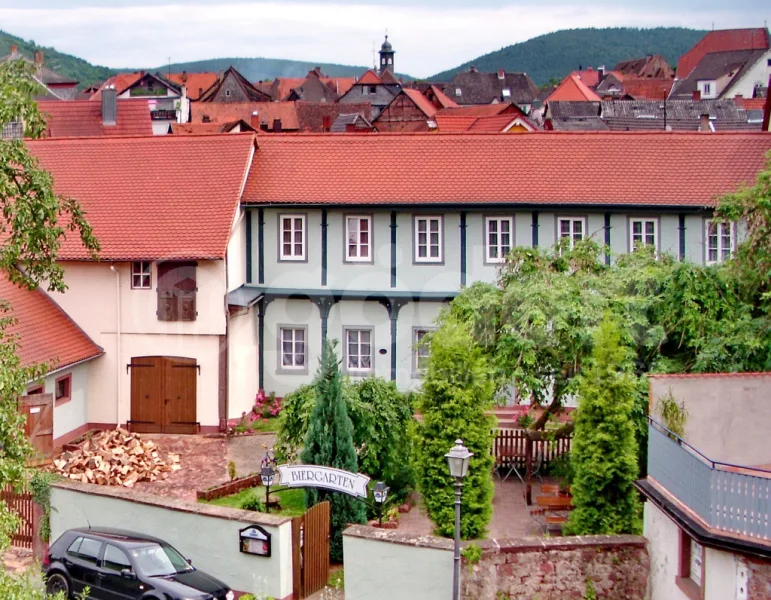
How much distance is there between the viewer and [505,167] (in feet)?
85.7

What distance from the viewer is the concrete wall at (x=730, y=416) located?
1526 centimetres

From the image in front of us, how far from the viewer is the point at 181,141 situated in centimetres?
2736

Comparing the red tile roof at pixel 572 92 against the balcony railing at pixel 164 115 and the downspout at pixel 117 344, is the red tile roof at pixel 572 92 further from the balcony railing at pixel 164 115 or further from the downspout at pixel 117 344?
the downspout at pixel 117 344

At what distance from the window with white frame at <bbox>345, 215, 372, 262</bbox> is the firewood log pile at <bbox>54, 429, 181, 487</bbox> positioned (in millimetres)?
6752

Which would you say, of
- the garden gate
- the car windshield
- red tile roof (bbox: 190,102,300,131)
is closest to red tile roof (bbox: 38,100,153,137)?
the garden gate

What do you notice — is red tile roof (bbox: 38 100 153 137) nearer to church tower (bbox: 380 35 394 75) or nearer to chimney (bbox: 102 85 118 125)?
chimney (bbox: 102 85 118 125)

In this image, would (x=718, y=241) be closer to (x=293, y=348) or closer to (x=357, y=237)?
(x=357, y=237)

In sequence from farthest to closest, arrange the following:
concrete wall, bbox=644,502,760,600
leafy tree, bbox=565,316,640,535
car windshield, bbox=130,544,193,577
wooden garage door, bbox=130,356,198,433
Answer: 1. wooden garage door, bbox=130,356,198,433
2. leafy tree, bbox=565,316,640,535
3. car windshield, bbox=130,544,193,577
4. concrete wall, bbox=644,502,760,600

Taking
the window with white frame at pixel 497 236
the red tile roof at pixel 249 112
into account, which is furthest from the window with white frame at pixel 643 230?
the red tile roof at pixel 249 112

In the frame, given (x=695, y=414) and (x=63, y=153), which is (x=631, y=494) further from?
(x=63, y=153)

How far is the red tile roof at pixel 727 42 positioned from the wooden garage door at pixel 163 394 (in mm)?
104994

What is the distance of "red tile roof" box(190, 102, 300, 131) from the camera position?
3310 inches

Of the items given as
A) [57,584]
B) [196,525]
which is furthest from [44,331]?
[196,525]

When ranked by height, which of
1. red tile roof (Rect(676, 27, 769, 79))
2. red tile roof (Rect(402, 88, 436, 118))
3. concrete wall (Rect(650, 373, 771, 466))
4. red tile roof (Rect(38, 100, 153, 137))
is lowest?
concrete wall (Rect(650, 373, 771, 466))
